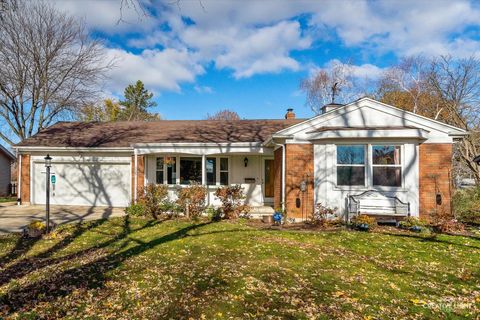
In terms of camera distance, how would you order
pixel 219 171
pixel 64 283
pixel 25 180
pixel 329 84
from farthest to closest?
pixel 329 84
pixel 25 180
pixel 219 171
pixel 64 283

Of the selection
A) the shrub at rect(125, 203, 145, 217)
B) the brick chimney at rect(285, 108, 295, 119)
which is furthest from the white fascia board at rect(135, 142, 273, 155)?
the brick chimney at rect(285, 108, 295, 119)

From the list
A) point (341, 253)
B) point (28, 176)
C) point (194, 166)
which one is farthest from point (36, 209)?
point (341, 253)

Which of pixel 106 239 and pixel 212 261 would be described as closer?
pixel 212 261

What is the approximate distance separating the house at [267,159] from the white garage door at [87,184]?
48mm

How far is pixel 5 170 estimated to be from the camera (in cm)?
2234

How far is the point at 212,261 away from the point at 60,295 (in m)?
2.75

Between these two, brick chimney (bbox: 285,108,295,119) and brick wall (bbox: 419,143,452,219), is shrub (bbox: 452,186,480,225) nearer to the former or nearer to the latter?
brick wall (bbox: 419,143,452,219)

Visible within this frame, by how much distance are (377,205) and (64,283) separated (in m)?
9.27

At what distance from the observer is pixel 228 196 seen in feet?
38.1

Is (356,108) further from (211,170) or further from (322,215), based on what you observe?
(211,170)

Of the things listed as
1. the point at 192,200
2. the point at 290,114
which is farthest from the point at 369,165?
the point at 290,114

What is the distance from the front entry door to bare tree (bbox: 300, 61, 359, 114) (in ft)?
63.3

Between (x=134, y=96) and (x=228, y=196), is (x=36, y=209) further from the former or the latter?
(x=134, y=96)

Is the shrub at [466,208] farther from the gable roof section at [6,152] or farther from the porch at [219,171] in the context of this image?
the gable roof section at [6,152]
